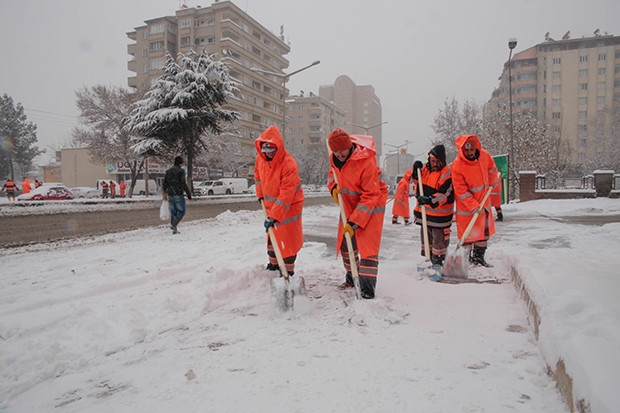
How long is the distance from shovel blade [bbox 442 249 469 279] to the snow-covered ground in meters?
0.31

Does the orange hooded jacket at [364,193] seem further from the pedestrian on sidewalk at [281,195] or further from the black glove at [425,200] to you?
the black glove at [425,200]

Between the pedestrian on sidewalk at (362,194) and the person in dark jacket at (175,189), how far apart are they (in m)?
5.36

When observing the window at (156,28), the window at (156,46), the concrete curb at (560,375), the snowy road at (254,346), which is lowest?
the snowy road at (254,346)

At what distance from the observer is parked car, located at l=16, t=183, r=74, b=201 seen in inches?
960

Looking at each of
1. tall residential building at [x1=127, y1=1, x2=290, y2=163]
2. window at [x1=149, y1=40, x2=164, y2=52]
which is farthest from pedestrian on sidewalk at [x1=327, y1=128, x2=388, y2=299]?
window at [x1=149, y1=40, x2=164, y2=52]

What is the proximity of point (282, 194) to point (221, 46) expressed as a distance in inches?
2207

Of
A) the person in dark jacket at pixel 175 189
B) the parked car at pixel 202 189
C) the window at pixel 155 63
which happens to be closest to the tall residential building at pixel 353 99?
the window at pixel 155 63

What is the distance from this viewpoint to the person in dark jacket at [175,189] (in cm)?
834

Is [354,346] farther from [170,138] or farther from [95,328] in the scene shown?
[170,138]

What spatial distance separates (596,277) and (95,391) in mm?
3756

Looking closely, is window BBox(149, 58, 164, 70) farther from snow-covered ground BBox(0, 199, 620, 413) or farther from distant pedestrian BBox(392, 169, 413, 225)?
snow-covered ground BBox(0, 199, 620, 413)

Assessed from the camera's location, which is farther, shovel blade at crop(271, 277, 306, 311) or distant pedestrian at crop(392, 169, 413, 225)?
distant pedestrian at crop(392, 169, 413, 225)

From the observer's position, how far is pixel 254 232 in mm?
8750

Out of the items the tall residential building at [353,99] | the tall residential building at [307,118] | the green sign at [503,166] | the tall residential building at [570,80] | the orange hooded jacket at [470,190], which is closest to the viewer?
the orange hooded jacket at [470,190]
